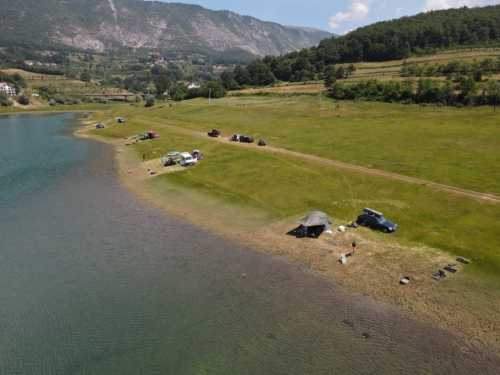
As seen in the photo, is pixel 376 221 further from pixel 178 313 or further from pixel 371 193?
pixel 178 313

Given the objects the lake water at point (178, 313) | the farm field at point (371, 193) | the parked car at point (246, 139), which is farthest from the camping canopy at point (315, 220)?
the parked car at point (246, 139)

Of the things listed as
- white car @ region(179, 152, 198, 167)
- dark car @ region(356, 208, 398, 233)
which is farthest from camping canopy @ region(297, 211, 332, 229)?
white car @ region(179, 152, 198, 167)

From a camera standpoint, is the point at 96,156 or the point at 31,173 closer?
the point at 31,173

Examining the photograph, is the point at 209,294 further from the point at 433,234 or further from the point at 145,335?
the point at 433,234

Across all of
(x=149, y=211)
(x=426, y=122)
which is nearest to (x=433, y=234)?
(x=149, y=211)

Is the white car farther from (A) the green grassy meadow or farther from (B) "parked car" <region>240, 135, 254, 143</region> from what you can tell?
(B) "parked car" <region>240, 135, 254, 143</region>

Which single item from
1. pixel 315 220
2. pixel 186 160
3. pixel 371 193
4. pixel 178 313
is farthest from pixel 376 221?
pixel 186 160
